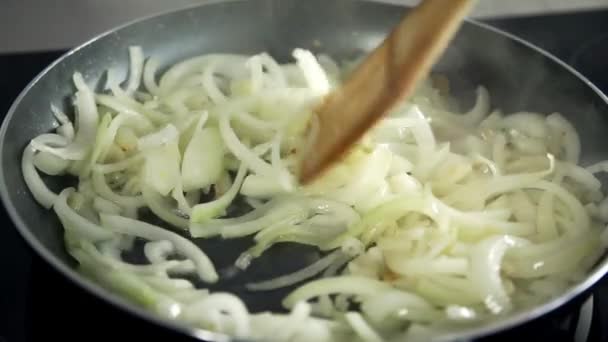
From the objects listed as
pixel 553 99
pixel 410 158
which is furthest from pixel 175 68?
pixel 553 99

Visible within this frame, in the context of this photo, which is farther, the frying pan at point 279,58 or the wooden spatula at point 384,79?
the frying pan at point 279,58

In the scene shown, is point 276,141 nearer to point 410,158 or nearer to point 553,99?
point 410,158

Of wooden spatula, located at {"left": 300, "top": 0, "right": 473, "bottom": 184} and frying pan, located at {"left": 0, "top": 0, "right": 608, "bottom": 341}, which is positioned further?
frying pan, located at {"left": 0, "top": 0, "right": 608, "bottom": 341}

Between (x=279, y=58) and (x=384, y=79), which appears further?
(x=279, y=58)
